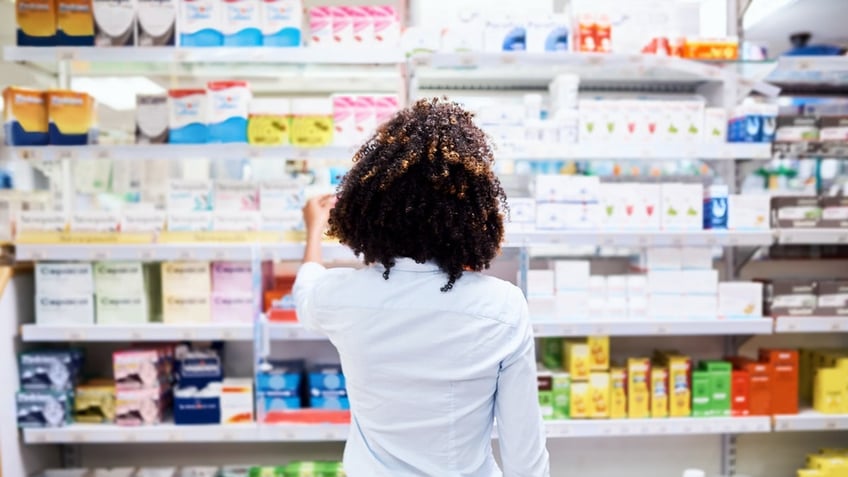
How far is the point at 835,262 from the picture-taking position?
3373 mm

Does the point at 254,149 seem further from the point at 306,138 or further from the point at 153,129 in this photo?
the point at 153,129

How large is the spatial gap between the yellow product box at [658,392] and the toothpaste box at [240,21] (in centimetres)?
234

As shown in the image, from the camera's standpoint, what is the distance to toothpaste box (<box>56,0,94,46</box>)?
281 centimetres

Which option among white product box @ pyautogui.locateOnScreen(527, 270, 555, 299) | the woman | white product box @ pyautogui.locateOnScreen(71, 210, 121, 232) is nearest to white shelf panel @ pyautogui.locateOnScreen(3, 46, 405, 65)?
white product box @ pyautogui.locateOnScreen(71, 210, 121, 232)

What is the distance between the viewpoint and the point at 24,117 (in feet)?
9.28

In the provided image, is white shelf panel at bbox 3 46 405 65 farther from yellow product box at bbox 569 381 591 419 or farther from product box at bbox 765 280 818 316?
product box at bbox 765 280 818 316

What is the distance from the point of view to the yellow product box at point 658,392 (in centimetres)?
295

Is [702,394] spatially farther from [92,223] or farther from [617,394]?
[92,223]

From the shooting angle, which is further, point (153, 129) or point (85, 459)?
point (85, 459)

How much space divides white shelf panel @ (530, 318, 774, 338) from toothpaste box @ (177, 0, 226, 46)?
1849 mm

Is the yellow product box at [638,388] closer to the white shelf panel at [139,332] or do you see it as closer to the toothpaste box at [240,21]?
the white shelf panel at [139,332]

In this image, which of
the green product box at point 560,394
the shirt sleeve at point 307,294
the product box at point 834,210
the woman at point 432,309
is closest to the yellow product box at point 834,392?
the product box at point 834,210

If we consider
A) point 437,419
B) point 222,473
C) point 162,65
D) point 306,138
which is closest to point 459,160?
point 437,419

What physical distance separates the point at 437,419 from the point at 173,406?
2068 mm
